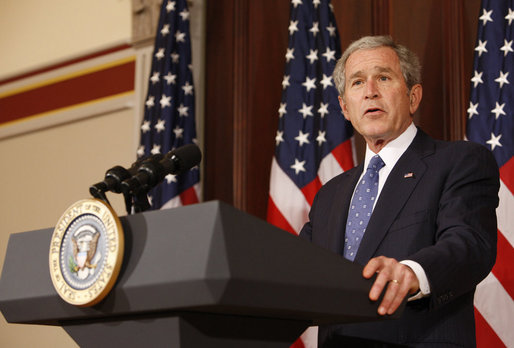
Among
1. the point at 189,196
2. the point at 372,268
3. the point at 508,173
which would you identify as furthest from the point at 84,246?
the point at 189,196

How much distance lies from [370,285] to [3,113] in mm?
5407

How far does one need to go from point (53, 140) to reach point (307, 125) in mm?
2538

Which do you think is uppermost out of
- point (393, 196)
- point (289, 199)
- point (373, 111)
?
point (289, 199)

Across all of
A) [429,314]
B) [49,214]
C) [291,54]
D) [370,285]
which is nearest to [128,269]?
[370,285]

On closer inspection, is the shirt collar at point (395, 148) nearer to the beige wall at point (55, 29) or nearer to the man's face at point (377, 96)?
the man's face at point (377, 96)

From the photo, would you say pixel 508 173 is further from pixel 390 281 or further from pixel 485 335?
pixel 390 281

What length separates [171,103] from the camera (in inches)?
184

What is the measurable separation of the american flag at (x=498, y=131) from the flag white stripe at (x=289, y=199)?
3.35 feet

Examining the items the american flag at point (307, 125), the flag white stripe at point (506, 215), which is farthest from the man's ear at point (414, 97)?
the american flag at point (307, 125)

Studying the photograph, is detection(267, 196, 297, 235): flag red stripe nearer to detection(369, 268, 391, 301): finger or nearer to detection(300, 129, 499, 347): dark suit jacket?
detection(300, 129, 499, 347): dark suit jacket

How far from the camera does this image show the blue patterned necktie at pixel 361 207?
2.14 m

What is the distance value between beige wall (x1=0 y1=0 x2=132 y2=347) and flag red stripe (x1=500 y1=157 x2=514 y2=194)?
2.64m

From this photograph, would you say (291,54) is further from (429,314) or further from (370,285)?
(370,285)

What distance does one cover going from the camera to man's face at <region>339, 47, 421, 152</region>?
2416 mm
